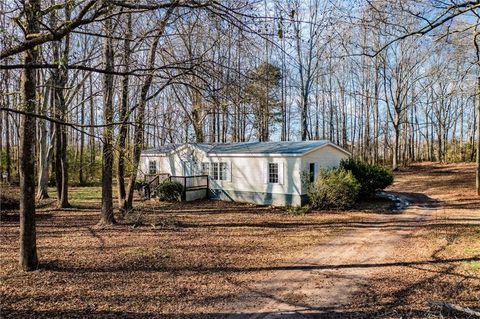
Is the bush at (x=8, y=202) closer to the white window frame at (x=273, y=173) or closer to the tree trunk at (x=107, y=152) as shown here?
the tree trunk at (x=107, y=152)

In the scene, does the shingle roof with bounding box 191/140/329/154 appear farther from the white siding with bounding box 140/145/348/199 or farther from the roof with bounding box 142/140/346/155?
the white siding with bounding box 140/145/348/199

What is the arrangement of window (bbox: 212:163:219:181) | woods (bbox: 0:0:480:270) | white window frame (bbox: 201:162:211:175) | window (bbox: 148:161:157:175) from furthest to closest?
window (bbox: 148:161:157:175) < white window frame (bbox: 201:162:211:175) < window (bbox: 212:163:219:181) < woods (bbox: 0:0:480:270)

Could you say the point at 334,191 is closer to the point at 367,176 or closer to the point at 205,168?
the point at 367,176

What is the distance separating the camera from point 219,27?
16.2 ft

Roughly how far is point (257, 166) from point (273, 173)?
3.20 feet

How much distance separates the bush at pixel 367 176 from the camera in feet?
57.9

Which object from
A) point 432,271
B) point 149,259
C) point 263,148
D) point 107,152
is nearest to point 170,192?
point 263,148

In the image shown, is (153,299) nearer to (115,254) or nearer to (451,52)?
(115,254)

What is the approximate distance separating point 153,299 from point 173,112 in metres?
3.89

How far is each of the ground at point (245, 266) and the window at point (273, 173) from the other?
3550 mm

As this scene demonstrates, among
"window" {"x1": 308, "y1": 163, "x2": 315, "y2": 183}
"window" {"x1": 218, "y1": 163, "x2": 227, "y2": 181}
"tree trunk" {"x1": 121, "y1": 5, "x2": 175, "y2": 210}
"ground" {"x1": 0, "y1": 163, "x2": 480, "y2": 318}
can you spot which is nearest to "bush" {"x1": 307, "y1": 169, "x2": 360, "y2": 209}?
"window" {"x1": 308, "y1": 163, "x2": 315, "y2": 183}

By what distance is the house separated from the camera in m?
16.7

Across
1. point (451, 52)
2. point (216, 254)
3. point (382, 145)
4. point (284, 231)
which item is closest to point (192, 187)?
point (284, 231)

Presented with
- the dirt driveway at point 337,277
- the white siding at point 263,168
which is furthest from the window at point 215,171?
the dirt driveway at point 337,277
